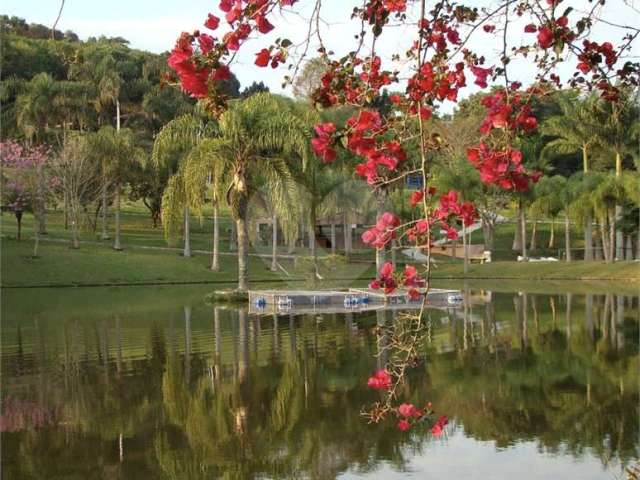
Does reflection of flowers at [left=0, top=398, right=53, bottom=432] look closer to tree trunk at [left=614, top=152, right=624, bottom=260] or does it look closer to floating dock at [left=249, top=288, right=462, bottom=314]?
floating dock at [left=249, top=288, right=462, bottom=314]

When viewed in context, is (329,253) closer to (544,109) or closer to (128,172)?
(128,172)

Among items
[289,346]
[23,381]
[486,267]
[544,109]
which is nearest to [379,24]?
[23,381]

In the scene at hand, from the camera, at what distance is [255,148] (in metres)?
30.9

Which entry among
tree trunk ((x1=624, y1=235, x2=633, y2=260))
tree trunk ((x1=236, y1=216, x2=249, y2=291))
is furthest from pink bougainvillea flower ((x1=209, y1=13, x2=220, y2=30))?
tree trunk ((x1=624, y1=235, x2=633, y2=260))

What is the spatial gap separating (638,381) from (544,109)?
5647 cm

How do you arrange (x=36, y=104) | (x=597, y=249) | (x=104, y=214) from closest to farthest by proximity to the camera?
1. (x=104, y=214)
2. (x=597, y=249)
3. (x=36, y=104)

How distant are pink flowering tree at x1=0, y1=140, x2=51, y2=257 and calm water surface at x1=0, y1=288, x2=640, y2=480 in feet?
78.5

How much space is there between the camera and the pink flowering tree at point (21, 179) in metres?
46.2

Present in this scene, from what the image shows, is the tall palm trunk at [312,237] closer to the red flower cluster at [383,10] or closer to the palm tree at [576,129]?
the palm tree at [576,129]

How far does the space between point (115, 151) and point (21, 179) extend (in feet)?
19.0

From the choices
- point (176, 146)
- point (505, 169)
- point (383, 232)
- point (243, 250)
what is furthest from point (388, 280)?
point (176, 146)

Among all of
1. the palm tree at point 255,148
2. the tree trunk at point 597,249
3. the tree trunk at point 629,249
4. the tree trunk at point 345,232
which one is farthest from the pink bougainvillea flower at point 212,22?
the tree trunk at point 629,249

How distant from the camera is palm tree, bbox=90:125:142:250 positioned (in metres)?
50.2

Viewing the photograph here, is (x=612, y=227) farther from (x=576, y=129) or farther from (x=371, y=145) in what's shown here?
(x=371, y=145)
